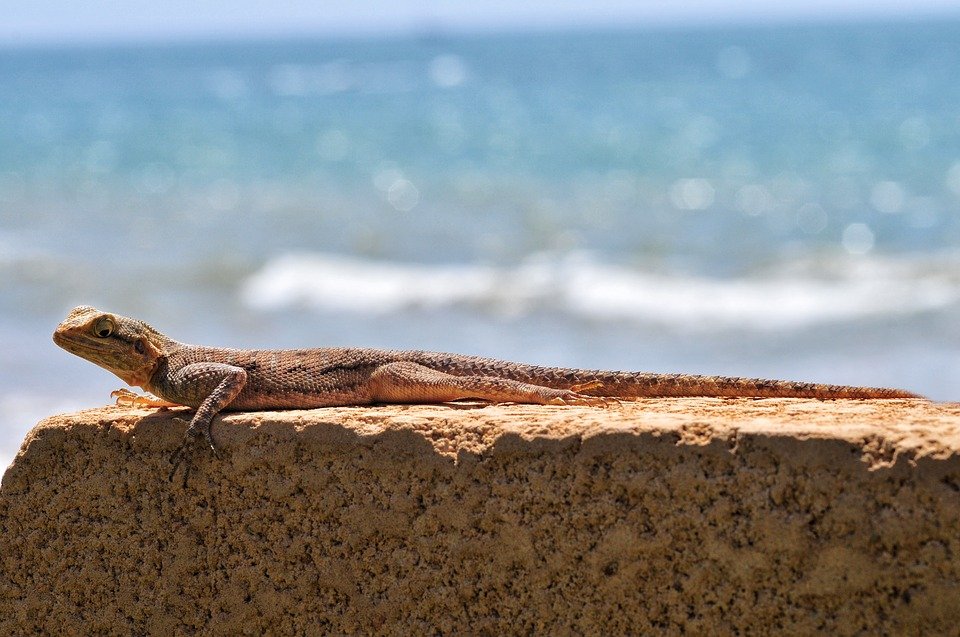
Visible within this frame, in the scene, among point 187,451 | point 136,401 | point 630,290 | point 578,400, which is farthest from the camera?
point 630,290

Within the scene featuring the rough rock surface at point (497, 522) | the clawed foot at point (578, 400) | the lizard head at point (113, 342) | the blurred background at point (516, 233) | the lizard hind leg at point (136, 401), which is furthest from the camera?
the blurred background at point (516, 233)

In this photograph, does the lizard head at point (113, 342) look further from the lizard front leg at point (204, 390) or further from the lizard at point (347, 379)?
the lizard front leg at point (204, 390)

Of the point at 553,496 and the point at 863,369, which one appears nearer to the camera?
the point at 553,496

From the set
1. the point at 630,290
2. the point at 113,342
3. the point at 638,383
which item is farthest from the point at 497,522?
the point at 630,290

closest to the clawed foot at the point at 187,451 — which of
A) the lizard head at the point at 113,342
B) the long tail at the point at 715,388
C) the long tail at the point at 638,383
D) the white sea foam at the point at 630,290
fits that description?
the lizard head at the point at 113,342

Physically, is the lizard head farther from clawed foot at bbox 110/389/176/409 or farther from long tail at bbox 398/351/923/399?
long tail at bbox 398/351/923/399

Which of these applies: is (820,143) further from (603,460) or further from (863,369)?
(603,460)

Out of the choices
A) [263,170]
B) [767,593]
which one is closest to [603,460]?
[767,593]

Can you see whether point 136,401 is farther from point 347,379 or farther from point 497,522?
point 497,522
